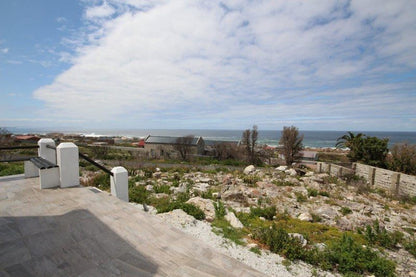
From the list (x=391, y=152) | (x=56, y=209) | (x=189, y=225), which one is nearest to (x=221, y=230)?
(x=189, y=225)

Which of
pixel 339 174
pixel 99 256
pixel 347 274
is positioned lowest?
pixel 339 174

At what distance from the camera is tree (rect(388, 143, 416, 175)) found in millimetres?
14250

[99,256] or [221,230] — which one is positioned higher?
[99,256]

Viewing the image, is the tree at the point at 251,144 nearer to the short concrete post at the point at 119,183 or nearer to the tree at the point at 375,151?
the tree at the point at 375,151

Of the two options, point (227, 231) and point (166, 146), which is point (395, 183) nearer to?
point (227, 231)

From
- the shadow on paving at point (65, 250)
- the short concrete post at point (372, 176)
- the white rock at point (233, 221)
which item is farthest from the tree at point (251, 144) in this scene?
the shadow on paving at point (65, 250)

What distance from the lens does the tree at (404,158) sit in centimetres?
1425

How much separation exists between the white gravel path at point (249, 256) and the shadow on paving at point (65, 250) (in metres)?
2.00

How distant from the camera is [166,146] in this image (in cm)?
3281

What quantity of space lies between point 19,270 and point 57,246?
1.31 ft

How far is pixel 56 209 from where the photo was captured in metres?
3.28

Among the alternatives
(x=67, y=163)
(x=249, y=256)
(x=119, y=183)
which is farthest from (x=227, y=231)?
(x=67, y=163)

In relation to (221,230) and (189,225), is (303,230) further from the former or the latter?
(189,225)

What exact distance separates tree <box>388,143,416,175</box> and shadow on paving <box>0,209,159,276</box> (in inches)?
763
